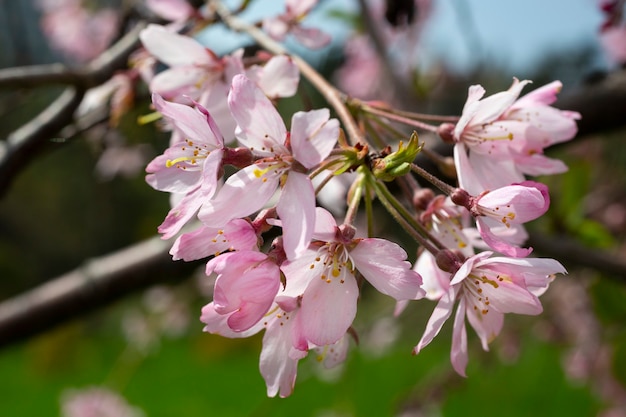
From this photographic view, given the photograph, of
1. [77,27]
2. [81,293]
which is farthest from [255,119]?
[77,27]

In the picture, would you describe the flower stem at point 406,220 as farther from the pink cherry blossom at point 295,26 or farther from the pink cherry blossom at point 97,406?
the pink cherry blossom at point 97,406

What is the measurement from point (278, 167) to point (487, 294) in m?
0.17

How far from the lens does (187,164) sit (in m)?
0.42

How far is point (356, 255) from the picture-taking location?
1.25ft

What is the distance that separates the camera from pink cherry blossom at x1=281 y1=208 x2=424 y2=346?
360 mm

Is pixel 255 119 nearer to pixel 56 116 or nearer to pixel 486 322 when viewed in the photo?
pixel 486 322

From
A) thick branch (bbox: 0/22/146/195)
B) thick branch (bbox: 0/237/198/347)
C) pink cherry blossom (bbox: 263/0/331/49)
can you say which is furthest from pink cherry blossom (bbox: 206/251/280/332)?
thick branch (bbox: 0/237/198/347)

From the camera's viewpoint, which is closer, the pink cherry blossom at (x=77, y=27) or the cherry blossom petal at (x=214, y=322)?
the cherry blossom petal at (x=214, y=322)

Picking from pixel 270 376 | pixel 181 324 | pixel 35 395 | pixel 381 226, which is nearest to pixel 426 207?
pixel 270 376

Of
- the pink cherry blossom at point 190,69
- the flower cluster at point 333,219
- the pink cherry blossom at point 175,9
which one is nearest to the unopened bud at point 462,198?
the flower cluster at point 333,219

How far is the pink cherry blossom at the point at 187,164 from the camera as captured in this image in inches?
14.3

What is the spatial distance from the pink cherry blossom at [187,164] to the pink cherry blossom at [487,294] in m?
0.16

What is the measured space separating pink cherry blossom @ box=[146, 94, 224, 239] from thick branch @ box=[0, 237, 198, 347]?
1.82 ft

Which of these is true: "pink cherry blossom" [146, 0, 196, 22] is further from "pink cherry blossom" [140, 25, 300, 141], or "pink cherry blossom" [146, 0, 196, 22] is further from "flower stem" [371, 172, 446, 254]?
"flower stem" [371, 172, 446, 254]
